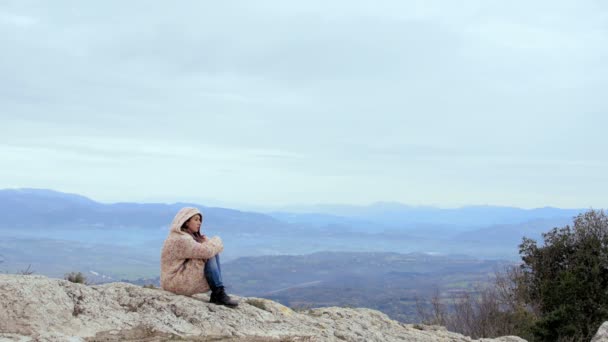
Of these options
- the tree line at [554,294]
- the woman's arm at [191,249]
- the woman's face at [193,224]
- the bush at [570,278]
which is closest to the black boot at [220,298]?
the woman's arm at [191,249]

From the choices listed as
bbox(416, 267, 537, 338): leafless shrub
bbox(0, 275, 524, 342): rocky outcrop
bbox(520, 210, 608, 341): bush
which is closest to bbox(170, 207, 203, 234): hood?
bbox(0, 275, 524, 342): rocky outcrop

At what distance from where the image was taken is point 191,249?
11.3 m

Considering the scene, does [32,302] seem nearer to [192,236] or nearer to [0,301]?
[0,301]

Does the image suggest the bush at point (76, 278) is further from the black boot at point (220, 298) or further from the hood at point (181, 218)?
the black boot at point (220, 298)

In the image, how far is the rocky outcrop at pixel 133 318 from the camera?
369 inches

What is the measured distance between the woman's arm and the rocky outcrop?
0.90 metres

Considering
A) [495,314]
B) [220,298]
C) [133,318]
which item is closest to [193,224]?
[220,298]

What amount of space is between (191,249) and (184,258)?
312mm

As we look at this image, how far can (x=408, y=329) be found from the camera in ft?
50.3

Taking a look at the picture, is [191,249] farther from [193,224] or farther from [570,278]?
[570,278]

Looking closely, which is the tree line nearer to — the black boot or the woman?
the black boot

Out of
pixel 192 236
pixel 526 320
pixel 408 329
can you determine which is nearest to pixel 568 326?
pixel 526 320

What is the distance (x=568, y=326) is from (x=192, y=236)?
2794 cm

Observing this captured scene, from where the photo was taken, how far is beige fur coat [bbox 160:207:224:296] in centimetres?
1132
